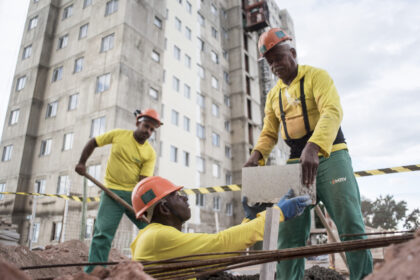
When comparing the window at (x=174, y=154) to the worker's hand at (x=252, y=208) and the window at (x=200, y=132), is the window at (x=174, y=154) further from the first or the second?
the worker's hand at (x=252, y=208)

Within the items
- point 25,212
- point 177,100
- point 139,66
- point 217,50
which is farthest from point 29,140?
point 217,50

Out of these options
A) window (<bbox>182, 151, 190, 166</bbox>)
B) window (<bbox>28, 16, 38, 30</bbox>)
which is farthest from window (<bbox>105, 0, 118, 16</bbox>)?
window (<bbox>182, 151, 190, 166</bbox>)

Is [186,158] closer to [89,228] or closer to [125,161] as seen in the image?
[89,228]

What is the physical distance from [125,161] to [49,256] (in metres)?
2.16

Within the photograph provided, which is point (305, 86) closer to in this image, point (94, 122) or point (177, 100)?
point (94, 122)

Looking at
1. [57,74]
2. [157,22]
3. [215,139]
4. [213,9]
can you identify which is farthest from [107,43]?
[213,9]

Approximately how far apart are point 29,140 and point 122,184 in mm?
20176

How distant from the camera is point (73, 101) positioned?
68.9 feet

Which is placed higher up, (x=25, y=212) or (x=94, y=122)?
(x=94, y=122)

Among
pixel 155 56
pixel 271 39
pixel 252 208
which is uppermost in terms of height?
pixel 155 56

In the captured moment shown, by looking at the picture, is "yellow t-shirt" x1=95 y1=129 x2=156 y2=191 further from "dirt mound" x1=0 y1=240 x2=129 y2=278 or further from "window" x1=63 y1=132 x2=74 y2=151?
"window" x1=63 y1=132 x2=74 y2=151

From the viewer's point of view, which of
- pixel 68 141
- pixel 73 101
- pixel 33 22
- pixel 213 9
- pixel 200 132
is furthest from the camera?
pixel 213 9

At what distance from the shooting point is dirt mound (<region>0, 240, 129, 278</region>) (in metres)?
3.91

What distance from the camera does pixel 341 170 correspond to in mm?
2533
